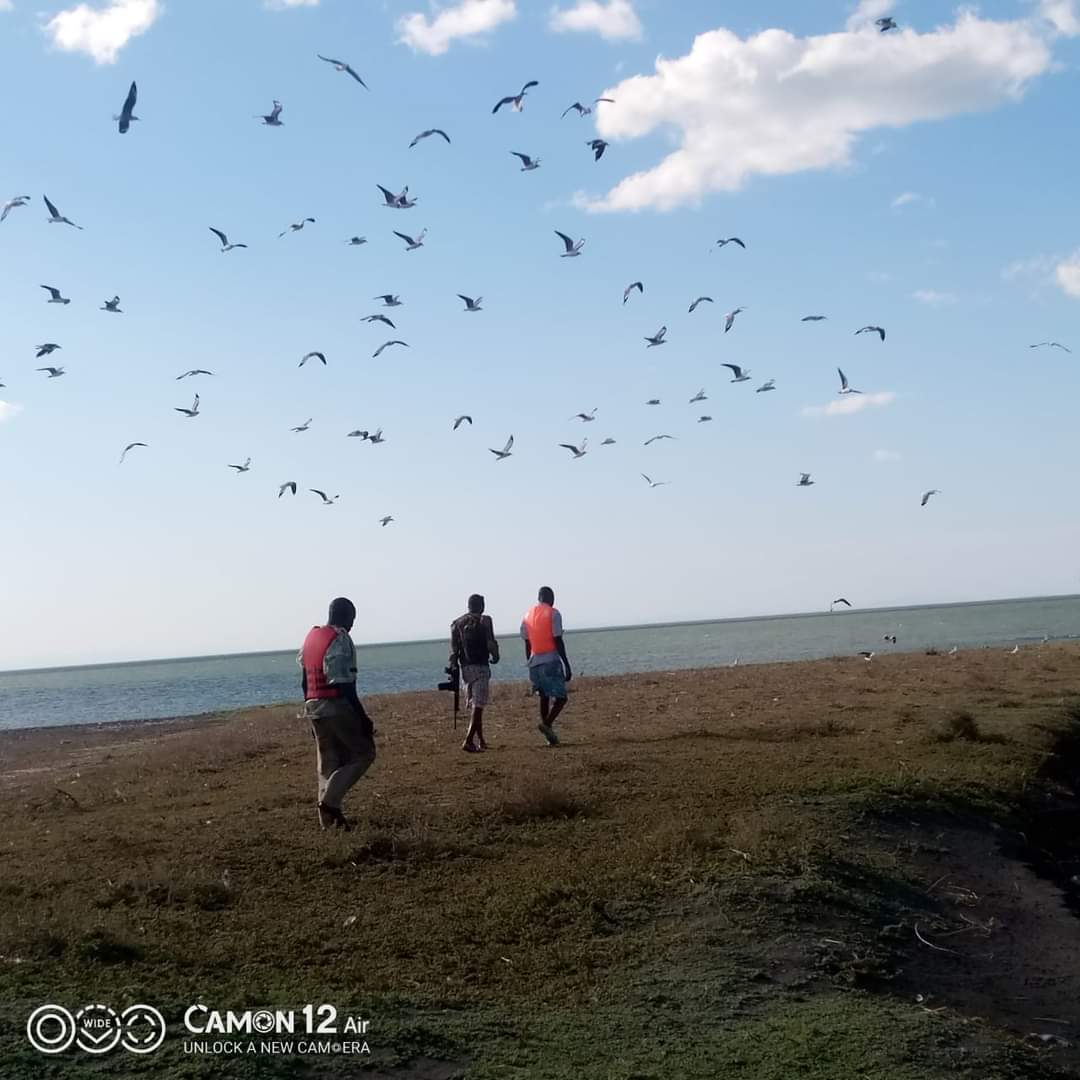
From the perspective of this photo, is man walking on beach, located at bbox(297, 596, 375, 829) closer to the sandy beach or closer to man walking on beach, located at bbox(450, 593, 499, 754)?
the sandy beach

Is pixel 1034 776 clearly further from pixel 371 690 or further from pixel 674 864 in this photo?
pixel 371 690

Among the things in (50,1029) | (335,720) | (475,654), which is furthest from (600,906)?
(475,654)

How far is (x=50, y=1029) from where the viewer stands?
6180 mm

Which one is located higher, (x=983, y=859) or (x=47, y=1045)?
(x=47, y=1045)

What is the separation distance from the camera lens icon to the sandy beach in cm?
11

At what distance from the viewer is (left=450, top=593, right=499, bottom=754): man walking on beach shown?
1547 centimetres

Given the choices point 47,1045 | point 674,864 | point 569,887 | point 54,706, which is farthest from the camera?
point 54,706

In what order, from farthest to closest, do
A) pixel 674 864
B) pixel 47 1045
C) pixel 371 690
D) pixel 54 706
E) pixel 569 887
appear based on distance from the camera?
pixel 54 706 < pixel 371 690 < pixel 674 864 < pixel 569 887 < pixel 47 1045

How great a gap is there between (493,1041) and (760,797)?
5.93 metres

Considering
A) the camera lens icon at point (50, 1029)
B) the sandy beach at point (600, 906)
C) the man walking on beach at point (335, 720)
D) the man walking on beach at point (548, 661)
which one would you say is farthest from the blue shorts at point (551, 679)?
the camera lens icon at point (50, 1029)

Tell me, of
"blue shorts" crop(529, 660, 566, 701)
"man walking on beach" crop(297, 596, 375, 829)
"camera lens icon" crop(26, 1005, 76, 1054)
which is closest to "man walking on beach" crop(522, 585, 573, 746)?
"blue shorts" crop(529, 660, 566, 701)

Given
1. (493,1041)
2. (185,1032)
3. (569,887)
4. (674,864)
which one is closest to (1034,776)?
(674,864)

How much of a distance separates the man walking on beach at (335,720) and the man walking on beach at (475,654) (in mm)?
4817

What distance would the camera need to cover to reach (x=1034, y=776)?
1404cm
